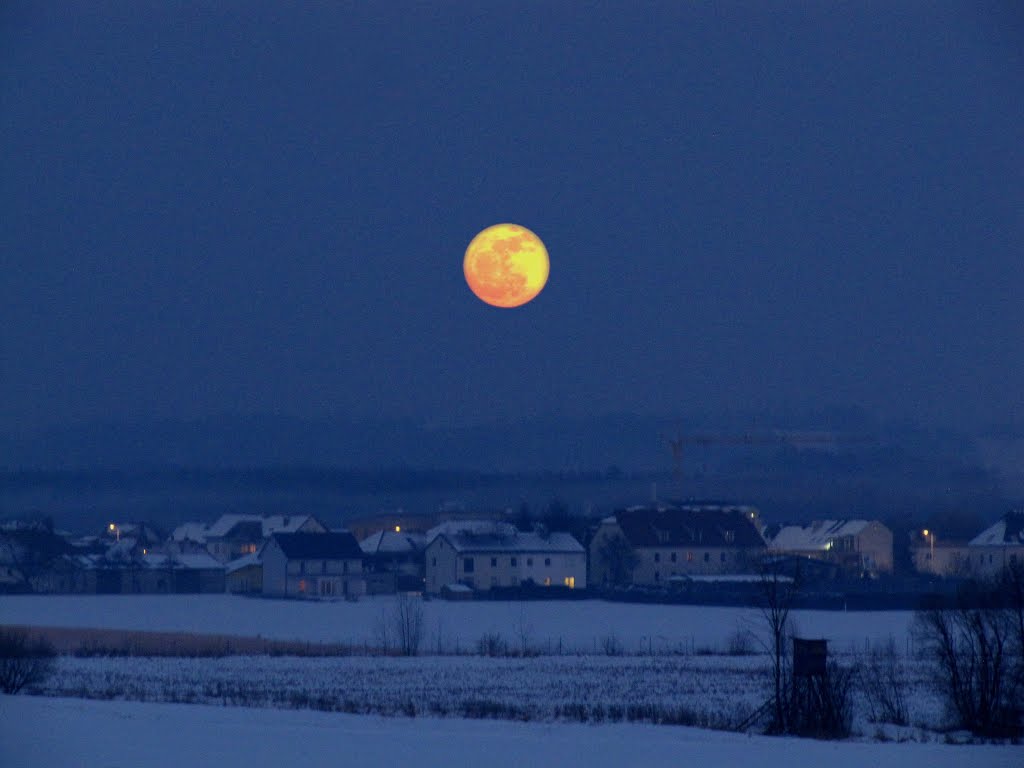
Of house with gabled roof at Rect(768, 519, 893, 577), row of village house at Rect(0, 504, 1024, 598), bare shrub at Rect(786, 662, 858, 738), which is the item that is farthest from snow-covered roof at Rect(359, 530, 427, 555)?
bare shrub at Rect(786, 662, 858, 738)

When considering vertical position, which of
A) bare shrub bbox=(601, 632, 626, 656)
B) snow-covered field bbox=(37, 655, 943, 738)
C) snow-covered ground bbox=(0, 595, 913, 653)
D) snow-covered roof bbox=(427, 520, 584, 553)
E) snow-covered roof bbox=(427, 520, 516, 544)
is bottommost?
snow-covered field bbox=(37, 655, 943, 738)

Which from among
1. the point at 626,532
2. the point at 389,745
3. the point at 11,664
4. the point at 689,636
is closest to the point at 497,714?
the point at 389,745

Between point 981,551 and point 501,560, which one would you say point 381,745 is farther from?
point 981,551

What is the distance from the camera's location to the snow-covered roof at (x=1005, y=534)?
4065 inches

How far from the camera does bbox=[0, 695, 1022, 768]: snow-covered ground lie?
21938 mm

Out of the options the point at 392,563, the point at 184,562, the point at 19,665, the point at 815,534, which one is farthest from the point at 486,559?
the point at 19,665

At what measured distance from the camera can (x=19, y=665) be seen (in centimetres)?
3244

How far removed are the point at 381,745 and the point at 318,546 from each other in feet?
237

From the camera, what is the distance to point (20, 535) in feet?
335

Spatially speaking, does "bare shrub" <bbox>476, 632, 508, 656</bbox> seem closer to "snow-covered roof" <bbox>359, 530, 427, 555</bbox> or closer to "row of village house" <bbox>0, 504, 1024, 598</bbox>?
"row of village house" <bbox>0, 504, 1024, 598</bbox>

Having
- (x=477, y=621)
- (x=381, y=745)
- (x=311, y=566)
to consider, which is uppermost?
(x=311, y=566)

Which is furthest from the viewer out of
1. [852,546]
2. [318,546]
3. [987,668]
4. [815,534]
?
[815,534]

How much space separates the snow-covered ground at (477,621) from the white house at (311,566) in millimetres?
5959

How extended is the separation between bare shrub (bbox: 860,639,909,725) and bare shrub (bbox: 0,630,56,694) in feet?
54.2
